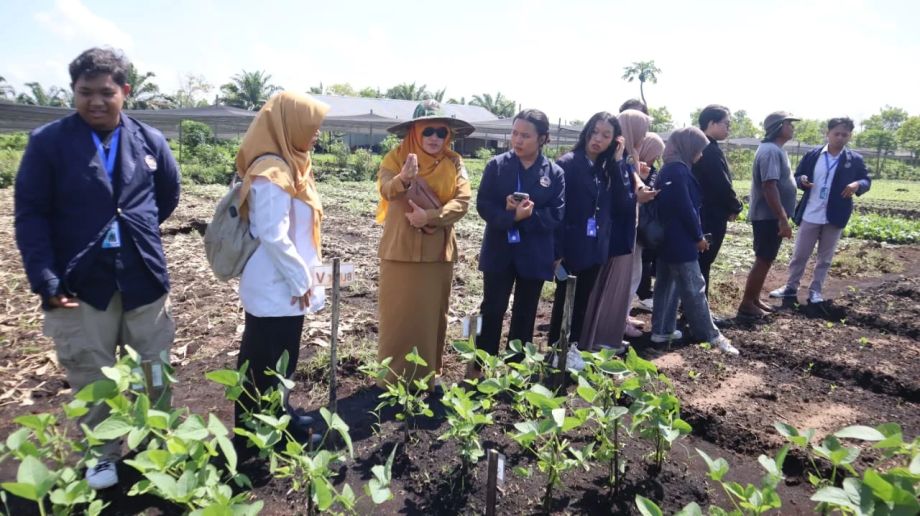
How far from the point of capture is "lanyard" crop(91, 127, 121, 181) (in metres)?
2.16

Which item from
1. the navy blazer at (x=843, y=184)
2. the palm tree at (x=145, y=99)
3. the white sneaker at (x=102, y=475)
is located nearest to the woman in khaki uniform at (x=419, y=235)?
the white sneaker at (x=102, y=475)

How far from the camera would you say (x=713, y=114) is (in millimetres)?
4539

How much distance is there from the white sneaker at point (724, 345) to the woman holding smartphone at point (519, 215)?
5.99 ft

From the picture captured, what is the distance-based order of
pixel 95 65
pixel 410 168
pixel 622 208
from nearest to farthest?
pixel 95 65, pixel 410 168, pixel 622 208

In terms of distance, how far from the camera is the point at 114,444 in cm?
235

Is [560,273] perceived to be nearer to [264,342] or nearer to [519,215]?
[519,215]

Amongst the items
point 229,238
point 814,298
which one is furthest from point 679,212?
point 229,238

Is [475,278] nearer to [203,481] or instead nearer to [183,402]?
[183,402]

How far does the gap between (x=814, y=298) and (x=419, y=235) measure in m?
4.55

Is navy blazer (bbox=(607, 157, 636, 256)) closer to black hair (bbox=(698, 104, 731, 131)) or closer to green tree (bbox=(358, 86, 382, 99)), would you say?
black hair (bbox=(698, 104, 731, 131))

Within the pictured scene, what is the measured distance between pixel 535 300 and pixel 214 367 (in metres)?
2.11

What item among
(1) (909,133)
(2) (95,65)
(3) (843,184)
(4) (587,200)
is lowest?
(4) (587,200)

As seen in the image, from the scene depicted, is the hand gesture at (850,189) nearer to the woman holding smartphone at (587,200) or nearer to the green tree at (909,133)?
the woman holding smartphone at (587,200)

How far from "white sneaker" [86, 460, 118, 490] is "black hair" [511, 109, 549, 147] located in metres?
2.57
